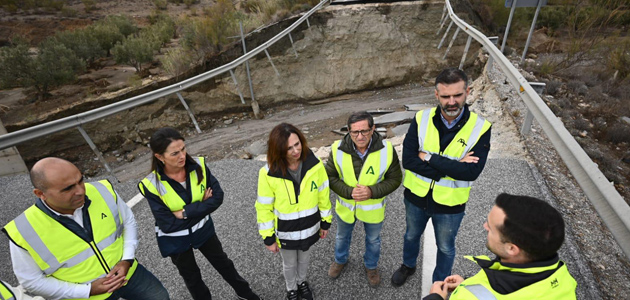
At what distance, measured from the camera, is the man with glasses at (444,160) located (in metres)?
2.37

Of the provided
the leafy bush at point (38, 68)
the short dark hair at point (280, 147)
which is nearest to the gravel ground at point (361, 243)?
the short dark hair at point (280, 147)

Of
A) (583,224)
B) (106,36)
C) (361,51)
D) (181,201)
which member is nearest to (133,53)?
(106,36)

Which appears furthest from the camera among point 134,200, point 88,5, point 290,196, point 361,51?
point 88,5

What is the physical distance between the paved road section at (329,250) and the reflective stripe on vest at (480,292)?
1473 millimetres

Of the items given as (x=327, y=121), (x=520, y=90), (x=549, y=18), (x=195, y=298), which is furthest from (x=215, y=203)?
(x=549, y=18)

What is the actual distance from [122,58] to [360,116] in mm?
12331

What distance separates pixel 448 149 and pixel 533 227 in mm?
1210

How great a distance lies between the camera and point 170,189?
2.44m

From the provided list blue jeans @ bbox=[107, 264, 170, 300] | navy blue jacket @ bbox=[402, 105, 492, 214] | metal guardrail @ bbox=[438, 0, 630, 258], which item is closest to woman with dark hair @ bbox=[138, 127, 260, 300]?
blue jeans @ bbox=[107, 264, 170, 300]

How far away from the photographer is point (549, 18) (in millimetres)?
17359

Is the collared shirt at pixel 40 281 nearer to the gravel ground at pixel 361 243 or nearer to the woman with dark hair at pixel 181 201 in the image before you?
the woman with dark hair at pixel 181 201

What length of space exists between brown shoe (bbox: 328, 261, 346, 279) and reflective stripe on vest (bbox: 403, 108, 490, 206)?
42.7 inches

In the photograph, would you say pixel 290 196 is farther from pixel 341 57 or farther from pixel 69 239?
pixel 341 57

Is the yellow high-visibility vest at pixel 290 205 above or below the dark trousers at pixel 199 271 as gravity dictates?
above
